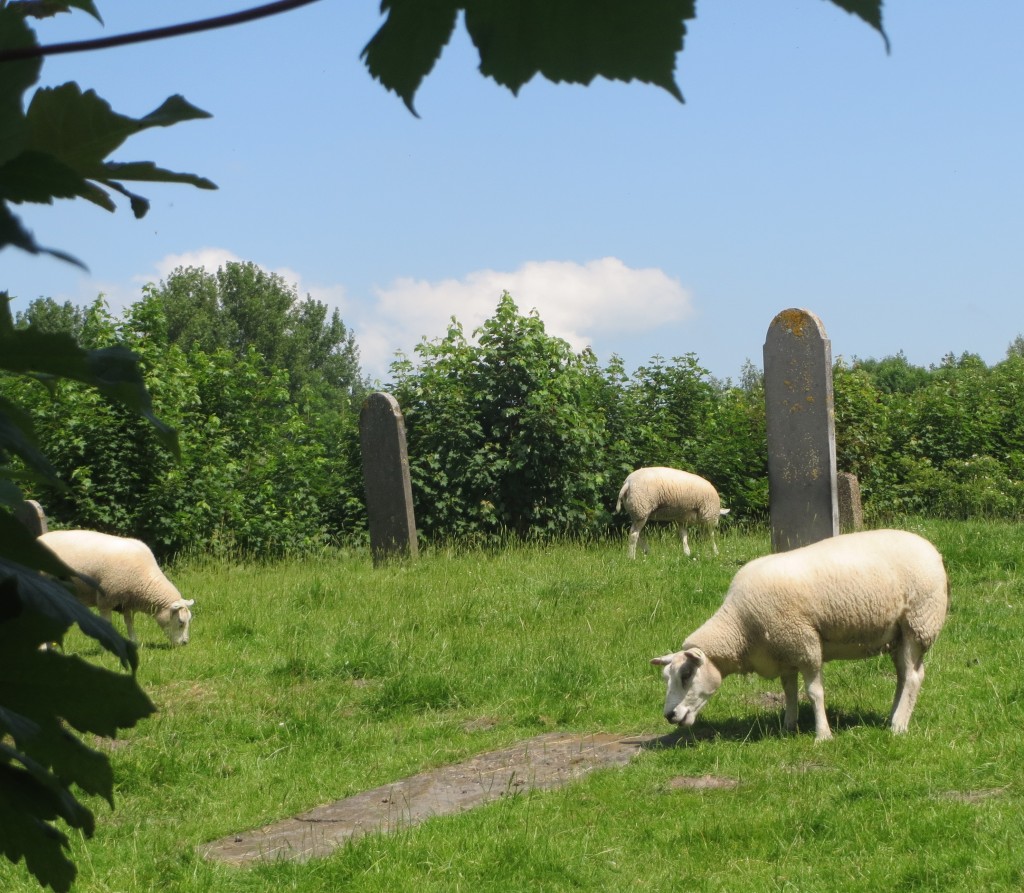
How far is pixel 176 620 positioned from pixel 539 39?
33.0ft

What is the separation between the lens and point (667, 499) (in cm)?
1397

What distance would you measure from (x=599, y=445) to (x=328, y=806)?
1055 cm

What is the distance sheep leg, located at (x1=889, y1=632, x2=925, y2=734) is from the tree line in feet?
28.0

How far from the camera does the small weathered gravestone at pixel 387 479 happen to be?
13711 mm

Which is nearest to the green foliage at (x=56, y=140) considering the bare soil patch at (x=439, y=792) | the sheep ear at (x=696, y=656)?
the bare soil patch at (x=439, y=792)

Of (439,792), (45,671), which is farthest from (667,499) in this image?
(45,671)

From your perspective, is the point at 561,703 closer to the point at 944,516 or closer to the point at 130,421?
the point at 130,421

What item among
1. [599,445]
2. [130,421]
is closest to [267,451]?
[130,421]

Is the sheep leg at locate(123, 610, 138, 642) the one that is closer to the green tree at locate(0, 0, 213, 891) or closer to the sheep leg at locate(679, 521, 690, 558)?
the sheep leg at locate(679, 521, 690, 558)

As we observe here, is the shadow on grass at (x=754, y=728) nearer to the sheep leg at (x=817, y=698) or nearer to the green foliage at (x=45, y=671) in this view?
the sheep leg at (x=817, y=698)

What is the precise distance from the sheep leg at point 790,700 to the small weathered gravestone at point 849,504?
6050 mm

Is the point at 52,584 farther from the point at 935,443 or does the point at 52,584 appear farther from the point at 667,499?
the point at 935,443

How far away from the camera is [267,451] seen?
18.6 metres

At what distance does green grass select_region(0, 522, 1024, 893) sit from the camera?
5.04 m
